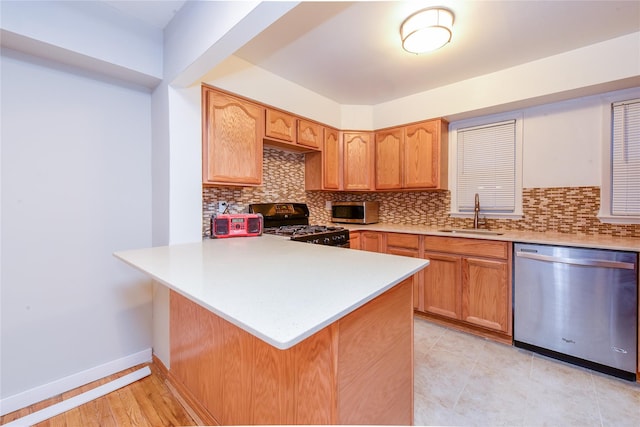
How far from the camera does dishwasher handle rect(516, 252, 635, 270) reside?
175 cm

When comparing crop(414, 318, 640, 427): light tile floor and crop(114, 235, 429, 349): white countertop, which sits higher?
crop(114, 235, 429, 349): white countertop

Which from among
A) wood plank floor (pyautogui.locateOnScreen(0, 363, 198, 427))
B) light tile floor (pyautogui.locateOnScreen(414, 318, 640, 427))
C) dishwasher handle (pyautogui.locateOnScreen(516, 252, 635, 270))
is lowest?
wood plank floor (pyautogui.locateOnScreen(0, 363, 198, 427))

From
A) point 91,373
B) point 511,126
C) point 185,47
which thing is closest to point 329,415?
point 91,373

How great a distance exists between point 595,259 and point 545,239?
0.30 meters

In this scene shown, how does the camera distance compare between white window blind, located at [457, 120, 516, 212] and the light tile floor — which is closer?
the light tile floor

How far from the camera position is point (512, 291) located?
220 centimetres

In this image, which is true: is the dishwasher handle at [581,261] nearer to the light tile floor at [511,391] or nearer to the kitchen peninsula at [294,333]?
the light tile floor at [511,391]

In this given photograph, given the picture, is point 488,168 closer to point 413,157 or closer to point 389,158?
point 413,157

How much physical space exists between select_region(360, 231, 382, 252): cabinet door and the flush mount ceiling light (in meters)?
1.84

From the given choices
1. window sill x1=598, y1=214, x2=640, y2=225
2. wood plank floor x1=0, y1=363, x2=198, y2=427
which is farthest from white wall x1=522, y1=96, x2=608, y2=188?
wood plank floor x1=0, y1=363, x2=198, y2=427

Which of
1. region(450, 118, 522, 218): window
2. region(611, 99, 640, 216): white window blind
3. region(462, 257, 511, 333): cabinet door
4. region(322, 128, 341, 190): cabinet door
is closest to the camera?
region(611, 99, 640, 216): white window blind

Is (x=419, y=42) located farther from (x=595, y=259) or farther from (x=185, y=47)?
(x=595, y=259)

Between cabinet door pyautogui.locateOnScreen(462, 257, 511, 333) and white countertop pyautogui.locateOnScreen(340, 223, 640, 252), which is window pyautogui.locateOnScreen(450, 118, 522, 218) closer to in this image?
white countertop pyautogui.locateOnScreen(340, 223, 640, 252)

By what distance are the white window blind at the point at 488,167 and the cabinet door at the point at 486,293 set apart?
2.67 ft
